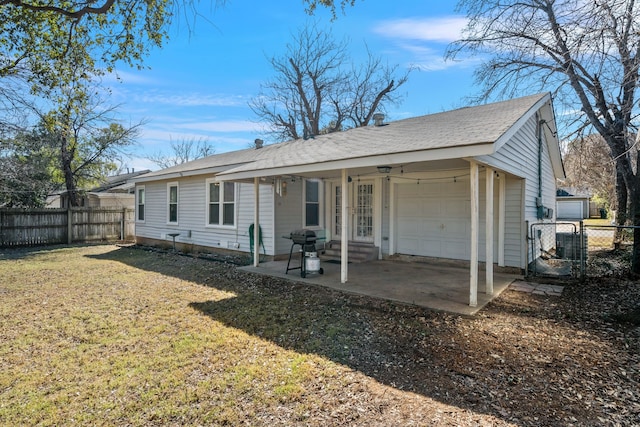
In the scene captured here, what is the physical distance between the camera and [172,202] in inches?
497

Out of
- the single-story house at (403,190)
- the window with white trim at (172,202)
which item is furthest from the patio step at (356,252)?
the window with white trim at (172,202)

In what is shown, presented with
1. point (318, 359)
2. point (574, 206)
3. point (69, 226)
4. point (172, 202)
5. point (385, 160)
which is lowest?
point (318, 359)

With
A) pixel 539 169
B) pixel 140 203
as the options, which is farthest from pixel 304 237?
pixel 140 203

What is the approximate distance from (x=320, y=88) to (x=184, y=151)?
18195 mm

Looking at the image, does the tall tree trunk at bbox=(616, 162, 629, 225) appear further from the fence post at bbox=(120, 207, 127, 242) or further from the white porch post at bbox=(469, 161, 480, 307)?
the fence post at bbox=(120, 207, 127, 242)

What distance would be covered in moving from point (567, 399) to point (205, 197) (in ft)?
33.7

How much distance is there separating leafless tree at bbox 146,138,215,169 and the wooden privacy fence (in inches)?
752

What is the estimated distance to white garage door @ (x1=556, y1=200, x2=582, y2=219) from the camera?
108 ft

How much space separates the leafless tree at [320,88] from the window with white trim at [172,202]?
12.4 metres

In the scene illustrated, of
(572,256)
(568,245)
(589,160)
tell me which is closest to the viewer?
(572,256)

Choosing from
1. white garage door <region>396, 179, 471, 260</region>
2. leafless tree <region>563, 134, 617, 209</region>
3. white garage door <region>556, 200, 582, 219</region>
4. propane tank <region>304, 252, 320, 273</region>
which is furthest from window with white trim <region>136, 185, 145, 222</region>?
white garage door <region>556, 200, 582, 219</region>

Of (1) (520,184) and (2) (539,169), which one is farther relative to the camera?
(2) (539,169)

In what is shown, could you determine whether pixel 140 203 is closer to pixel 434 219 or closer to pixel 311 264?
pixel 311 264

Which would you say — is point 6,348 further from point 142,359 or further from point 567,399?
point 567,399
